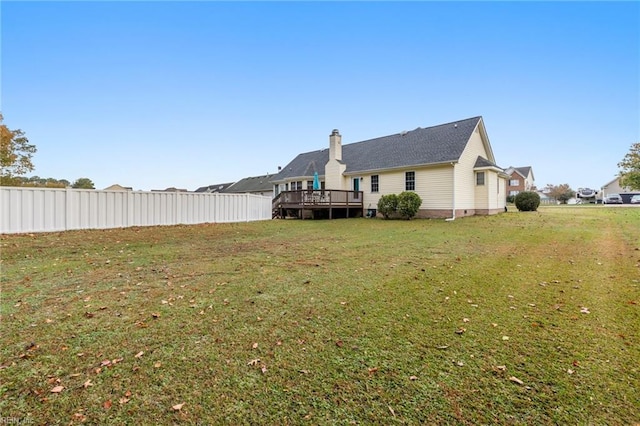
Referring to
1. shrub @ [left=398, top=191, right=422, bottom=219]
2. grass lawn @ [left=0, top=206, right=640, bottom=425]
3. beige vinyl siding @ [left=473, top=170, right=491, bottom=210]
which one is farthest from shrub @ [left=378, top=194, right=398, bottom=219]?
grass lawn @ [left=0, top=206, right=640, bottom=425]

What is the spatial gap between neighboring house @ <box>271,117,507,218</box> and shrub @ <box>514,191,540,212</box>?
3.70 ft

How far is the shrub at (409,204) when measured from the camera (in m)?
16.9

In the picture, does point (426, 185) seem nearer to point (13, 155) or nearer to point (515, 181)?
point (13, 155)

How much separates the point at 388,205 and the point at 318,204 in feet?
14.8

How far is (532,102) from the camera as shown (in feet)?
59.7

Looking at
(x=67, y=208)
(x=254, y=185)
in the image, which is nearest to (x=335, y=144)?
(x=67, y=208)

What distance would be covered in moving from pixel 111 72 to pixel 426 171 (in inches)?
713

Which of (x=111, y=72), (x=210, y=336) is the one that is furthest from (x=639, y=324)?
(x=111, y=72)

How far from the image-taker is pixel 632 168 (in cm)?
2781

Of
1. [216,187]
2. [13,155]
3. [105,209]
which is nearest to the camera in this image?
[105,209]

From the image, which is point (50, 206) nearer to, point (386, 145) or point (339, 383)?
point (339, 383)

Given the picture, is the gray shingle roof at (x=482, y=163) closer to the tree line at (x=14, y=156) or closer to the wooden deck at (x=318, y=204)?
the wooden deck at (x=318, y=204)

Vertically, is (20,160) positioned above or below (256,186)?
above

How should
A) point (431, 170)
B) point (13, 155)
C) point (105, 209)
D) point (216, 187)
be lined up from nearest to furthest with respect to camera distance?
point (105, 209), point (431, 170), point (13, 155), point (216, 187)
